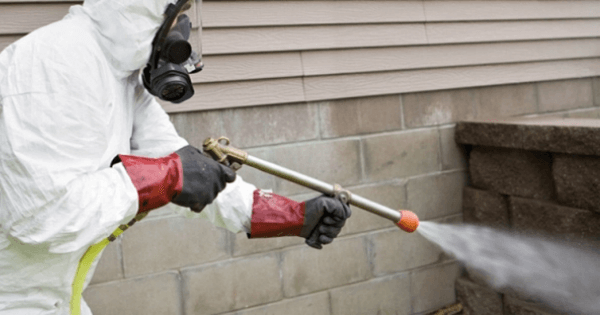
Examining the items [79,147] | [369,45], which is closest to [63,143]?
[79,147]

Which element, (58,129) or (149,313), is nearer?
(58,129)

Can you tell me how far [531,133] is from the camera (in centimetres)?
340

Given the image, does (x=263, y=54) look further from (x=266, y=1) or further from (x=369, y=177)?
(x=369, y=177)

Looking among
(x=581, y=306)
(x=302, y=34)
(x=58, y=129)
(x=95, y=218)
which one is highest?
(x=302, y=34)

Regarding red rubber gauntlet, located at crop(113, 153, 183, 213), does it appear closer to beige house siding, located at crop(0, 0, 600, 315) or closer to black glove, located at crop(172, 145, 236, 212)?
black glove, located at crop(172, 145, 236, 212)

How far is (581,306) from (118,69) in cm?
295

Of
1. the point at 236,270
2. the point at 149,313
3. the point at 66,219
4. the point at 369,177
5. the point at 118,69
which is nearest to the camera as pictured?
the point at 66,219

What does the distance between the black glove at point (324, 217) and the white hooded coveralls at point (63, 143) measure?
2.79ft

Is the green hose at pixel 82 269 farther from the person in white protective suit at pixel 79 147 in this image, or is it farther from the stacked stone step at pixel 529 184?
the stacked stone step at pixel 529 184

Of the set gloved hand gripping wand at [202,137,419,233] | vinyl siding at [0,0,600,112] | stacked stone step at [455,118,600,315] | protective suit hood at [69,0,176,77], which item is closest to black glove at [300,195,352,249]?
gloved hand gripping wand at [202,137,419,233]

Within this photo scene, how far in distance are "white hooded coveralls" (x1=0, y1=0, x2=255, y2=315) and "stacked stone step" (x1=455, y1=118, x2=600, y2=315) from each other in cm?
243

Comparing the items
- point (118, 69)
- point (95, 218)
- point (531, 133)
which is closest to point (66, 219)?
point (95, 218)

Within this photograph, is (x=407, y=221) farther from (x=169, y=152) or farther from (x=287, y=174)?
(x=169, y=152)

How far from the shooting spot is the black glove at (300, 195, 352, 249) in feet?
7.79
